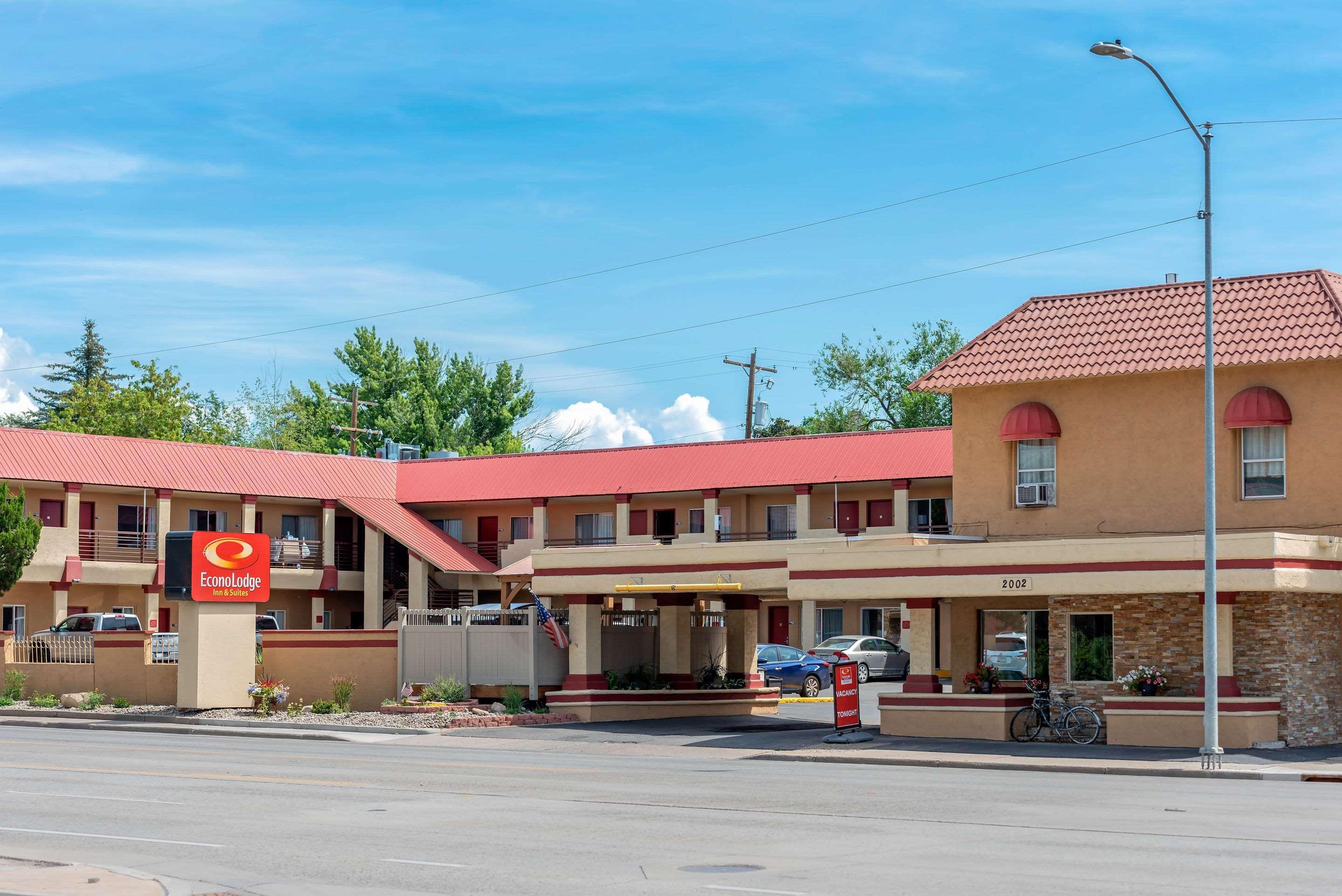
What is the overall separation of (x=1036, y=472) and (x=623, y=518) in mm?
26702

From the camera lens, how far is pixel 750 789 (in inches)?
830

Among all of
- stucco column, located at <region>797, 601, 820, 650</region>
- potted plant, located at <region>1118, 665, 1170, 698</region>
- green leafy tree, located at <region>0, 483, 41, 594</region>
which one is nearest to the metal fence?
green leafy tree, located at <region>0, 483, 41, 594</region>

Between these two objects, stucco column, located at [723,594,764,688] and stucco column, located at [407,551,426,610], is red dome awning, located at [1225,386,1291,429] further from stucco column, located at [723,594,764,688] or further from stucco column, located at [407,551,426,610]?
stucco column, located at [407,551,426,610]

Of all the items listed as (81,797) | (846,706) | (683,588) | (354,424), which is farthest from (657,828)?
(354,424)

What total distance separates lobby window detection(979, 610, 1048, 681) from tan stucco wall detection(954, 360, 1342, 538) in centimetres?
177

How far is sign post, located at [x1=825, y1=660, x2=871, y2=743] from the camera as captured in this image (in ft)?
99.6

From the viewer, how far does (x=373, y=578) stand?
196ft

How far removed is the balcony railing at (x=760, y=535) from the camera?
5653cm

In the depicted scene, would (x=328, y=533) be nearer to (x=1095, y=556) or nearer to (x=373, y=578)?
(x=373, y=578)

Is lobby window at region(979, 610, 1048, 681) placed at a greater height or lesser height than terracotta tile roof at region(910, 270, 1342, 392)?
lesser

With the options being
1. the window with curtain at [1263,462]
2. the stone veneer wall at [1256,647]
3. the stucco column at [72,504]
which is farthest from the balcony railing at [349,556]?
the window with curtain at [1263,462]

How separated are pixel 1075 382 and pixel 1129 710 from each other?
741cm

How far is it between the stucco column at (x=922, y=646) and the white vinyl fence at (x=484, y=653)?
365 inches

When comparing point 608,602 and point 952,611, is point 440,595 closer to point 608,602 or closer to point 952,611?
point 608,602
